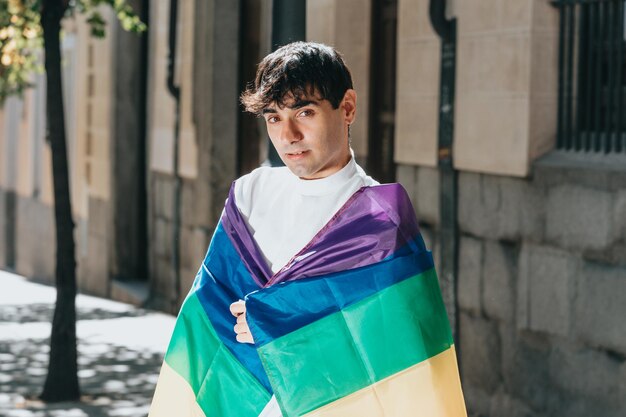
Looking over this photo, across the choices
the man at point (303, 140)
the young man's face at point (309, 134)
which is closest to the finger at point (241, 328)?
the man at point (303, 140)

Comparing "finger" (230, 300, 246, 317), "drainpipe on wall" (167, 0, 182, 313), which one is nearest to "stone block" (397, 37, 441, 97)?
"finger" (230, 300, 246, 317)

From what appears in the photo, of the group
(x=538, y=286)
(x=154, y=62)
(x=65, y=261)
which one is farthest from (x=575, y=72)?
(x=154, y=62)

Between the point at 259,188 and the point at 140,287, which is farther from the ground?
the point at 259,188

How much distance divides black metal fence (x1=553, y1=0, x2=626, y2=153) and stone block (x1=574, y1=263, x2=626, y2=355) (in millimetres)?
810

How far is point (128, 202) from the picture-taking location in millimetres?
19141

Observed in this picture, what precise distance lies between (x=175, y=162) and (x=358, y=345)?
12.5 metres

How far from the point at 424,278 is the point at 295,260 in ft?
1.17

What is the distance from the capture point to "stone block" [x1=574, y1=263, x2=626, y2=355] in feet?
24.2

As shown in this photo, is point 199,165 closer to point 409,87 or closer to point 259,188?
point 409,87

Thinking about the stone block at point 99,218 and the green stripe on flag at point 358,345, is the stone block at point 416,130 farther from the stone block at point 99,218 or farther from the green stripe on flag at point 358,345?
the stone block at point 99,218

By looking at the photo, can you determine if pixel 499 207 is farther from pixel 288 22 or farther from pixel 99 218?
pixel 99 218

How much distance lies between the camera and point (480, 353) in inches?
350

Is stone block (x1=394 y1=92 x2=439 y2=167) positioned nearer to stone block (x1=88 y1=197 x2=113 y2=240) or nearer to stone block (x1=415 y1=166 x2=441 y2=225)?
stone block (x1=415 y1=166 x2=441 y2=225)

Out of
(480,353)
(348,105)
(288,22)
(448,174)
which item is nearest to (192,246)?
(448,174)
